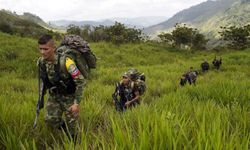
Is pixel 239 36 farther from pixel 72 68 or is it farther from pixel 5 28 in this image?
pixel 72 68

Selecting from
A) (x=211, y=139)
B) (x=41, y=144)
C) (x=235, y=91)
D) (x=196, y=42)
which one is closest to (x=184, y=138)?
(x=211, y=139)

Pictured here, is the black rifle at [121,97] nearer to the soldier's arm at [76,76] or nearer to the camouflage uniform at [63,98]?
the camouflage uniform at [63,98]

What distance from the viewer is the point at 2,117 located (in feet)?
14.3

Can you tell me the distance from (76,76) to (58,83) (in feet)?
1.37

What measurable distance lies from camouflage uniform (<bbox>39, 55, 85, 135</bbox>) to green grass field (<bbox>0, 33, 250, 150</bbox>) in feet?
0.57

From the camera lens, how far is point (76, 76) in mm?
4816

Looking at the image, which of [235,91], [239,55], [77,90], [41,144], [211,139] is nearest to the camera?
[211,139]

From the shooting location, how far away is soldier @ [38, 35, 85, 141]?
481cm

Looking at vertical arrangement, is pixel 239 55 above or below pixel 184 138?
below

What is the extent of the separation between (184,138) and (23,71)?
15.2 metres

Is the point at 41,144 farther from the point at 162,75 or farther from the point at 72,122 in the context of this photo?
the point at 162,75

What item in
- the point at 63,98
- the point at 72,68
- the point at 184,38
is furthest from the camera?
the point at 184,38

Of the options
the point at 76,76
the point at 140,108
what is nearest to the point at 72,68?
the point at 76,76

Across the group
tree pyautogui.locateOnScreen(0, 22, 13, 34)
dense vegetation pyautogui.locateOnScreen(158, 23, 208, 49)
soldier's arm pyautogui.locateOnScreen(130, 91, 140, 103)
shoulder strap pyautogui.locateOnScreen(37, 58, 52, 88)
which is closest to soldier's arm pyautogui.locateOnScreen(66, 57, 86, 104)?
shoulder strap pyautogui.locateOnScreen(37, 58, 52, 88)
